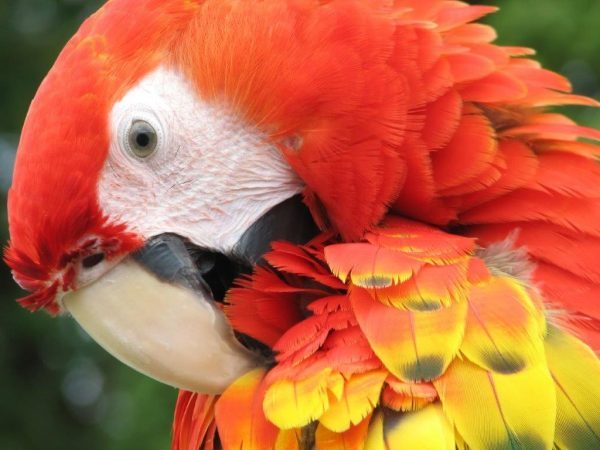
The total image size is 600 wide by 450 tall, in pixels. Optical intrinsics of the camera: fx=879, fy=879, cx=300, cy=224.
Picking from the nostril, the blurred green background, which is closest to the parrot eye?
the nostril

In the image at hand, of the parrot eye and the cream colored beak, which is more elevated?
the parrot eye

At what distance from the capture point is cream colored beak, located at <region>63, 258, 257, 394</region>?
2.80ft

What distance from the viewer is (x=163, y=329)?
0.85m

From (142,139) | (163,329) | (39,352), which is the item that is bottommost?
(39,352)

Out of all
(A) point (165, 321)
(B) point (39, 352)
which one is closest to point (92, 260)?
(A) point (165, 321)

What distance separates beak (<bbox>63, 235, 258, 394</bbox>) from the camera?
0.85 metres

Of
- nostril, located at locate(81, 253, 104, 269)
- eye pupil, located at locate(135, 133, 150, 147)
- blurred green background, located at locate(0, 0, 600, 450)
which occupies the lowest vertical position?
blurred green background, located at locate(0, 0, 600, 450)

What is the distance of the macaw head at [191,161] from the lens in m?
0.86

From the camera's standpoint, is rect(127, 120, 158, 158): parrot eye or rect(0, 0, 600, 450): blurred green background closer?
rect(127, 120, 158, 158): parrot eye

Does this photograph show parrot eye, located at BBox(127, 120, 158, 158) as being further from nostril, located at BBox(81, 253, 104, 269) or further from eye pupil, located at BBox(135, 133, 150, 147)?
nostril, located at BBox(81, 253, 104, 269)

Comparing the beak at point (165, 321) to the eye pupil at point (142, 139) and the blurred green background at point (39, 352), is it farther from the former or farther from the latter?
the blurred green background at point (39, 352)

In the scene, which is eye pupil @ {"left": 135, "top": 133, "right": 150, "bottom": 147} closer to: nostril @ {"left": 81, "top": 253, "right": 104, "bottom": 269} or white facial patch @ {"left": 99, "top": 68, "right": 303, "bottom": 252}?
white facial patch @ {"left": 99, "top": 68, "right": 303, "bottom": 252}

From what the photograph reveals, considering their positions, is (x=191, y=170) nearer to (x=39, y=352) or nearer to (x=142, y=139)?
(x=142, y=139)

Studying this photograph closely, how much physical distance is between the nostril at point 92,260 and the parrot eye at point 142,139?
0.37ft
